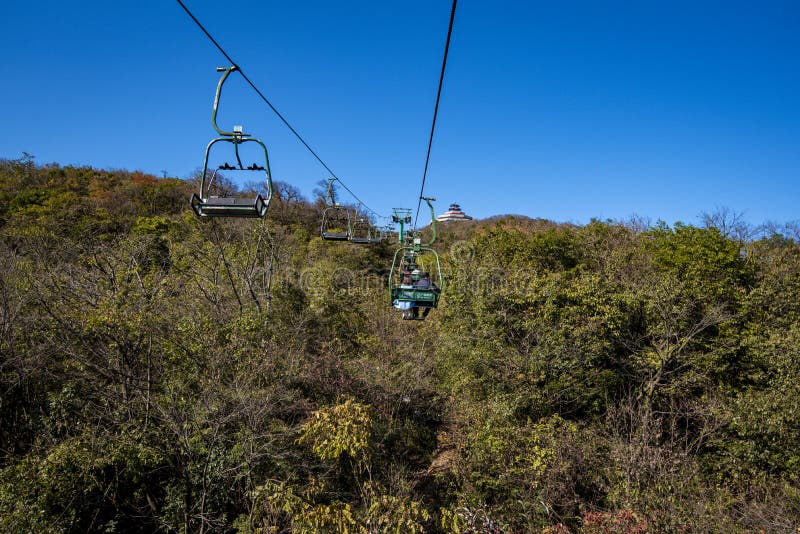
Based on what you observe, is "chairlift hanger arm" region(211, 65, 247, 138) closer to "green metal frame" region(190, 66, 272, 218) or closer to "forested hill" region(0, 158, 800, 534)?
"green metal frame" region(190, 66, 272, 218)

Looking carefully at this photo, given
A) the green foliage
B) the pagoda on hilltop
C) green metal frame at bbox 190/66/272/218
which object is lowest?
the green foliage

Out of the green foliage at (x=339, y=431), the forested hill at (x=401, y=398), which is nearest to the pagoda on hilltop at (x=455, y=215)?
the forested hill at (x=401, y=398)

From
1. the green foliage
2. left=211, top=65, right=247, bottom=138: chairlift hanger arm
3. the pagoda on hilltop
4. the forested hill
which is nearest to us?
left=211, top=65, right=247, bottom=138: chairlift hanger arm

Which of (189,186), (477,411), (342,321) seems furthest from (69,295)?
(189,186)

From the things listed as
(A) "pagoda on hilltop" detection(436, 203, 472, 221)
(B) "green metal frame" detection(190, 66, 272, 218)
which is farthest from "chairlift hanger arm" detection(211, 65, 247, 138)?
(A) "pagoda on hilltop" detection(436, 203, 472, 221)

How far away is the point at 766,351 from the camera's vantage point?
1013 centimetres

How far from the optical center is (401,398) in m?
13.6

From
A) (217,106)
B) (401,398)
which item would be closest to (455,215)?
(401,398)

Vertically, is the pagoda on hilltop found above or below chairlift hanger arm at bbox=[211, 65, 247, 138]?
above

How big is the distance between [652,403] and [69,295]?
18.0m

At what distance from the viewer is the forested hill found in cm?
750

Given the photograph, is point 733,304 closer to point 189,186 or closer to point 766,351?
point 766,351

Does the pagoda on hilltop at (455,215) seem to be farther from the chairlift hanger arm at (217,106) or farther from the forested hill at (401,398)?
the chairlift hanger arm at (217,106)

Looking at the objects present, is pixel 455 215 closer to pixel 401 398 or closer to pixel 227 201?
pixel 401 398
